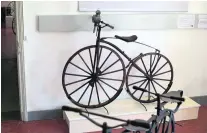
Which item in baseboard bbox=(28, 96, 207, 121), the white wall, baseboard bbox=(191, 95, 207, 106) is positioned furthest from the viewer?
baseboard bbox=(191, 95, 207, 106)

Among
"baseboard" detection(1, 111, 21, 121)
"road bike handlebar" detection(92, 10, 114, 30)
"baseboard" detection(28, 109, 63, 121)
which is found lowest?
"baseboard" detection(1, 111, 21, 121)

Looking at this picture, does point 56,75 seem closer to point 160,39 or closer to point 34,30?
point 34,30

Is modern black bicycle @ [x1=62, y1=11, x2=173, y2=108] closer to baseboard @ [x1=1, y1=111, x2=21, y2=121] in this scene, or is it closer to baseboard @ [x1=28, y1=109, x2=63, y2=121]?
baseboard @ [x1=28, y1=109, x2=63, y2=121]

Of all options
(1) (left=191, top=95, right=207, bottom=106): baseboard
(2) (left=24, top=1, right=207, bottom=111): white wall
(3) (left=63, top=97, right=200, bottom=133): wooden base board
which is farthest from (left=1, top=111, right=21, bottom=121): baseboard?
(1) (left=191, top=95, right=207, bottom=106): baseboard

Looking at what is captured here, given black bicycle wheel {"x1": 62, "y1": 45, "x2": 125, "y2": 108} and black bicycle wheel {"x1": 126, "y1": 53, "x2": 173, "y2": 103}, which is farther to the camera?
black bicycle wheel {"x1": 126, "y1": 53, "x2": 173, "y2": 103}

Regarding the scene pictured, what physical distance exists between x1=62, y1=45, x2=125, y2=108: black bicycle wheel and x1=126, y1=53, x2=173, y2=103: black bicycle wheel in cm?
17

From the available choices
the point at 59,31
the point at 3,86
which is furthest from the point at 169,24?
the point at 3,86

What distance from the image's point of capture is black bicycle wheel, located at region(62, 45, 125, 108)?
10.7 feet

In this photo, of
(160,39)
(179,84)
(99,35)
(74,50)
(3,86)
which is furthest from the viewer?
(3,86)

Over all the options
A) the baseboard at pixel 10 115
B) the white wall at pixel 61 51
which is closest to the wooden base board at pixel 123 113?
the white wall at pixel 61 51

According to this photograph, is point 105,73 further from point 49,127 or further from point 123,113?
point 49,127

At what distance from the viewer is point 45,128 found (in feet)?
11.0

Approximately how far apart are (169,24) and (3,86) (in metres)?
2.55

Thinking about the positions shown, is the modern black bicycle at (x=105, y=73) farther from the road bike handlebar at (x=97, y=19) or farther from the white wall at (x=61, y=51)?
the white wall at (x=61, y=51)
